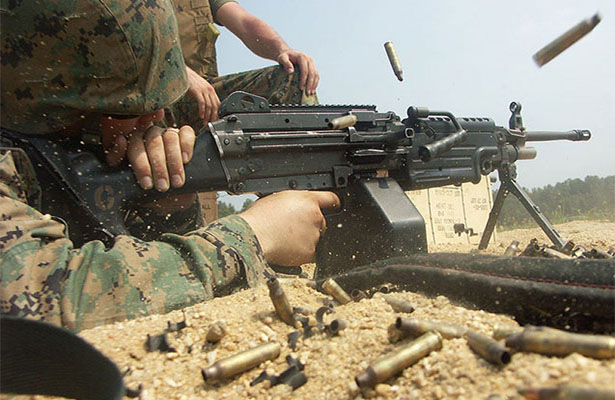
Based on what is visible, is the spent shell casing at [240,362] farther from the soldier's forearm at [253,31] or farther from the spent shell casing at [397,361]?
the soldier's forearm at [253,31]

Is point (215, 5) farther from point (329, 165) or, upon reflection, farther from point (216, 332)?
point (216, 332)

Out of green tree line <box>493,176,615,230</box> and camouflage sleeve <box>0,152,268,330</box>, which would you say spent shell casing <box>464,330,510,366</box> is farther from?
green tree line <box>493,176,615,230</box>

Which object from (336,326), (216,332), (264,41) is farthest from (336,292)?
(264,41)

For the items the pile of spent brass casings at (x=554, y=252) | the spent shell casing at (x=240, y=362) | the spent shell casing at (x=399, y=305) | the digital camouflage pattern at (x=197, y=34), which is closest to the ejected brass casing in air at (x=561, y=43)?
the pile of spent brass casings at (x=554, y=252)

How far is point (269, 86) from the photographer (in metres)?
4.65

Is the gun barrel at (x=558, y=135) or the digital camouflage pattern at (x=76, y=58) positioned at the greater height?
the digital camouflage pattern at (x=76, y=58)

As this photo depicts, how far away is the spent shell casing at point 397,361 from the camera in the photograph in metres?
1.11

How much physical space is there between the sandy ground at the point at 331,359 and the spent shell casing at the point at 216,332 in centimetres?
2

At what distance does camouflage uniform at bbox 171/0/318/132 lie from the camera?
4.55m

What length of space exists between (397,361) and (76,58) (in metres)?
1.72

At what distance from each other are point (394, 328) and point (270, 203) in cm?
144

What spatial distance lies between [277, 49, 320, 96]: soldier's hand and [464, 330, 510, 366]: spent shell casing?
369 cm

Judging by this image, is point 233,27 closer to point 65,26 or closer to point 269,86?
point 269,86

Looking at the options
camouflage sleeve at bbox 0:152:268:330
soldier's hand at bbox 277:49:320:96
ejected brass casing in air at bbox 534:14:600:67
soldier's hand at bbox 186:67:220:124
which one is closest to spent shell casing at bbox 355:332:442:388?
camouflage sleeve at bbox 0:152:268:330
